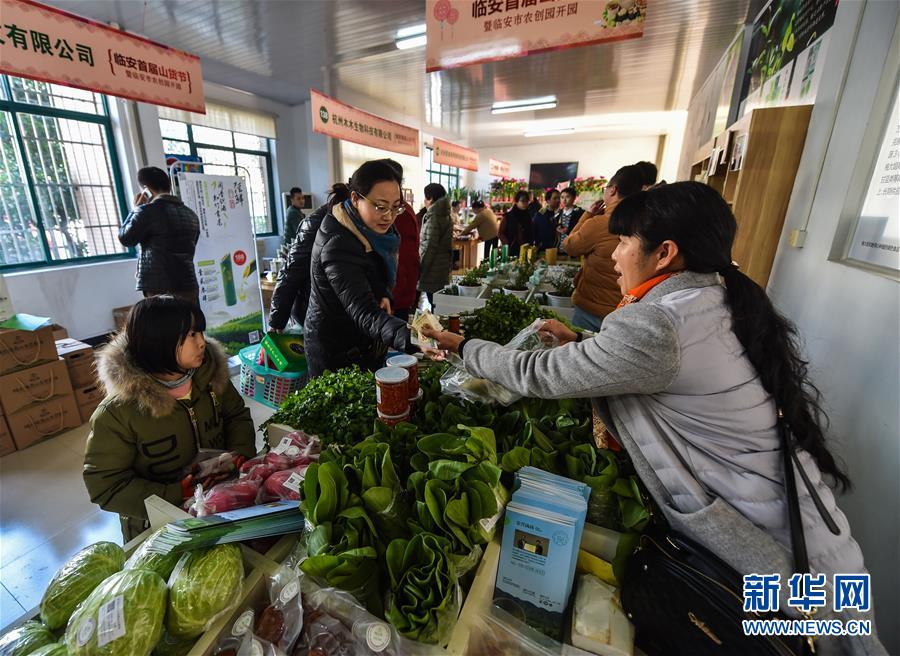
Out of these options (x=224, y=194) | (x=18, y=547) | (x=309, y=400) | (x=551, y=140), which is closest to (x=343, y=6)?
(x=224, y=194)

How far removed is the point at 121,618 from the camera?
2.06 feet

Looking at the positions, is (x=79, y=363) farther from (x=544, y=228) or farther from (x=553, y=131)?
(x=553, y=131)

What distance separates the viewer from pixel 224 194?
4.05m

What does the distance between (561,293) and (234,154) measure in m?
6.83

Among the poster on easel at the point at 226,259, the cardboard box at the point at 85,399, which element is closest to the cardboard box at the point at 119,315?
the poster on easel at the point at 226,259

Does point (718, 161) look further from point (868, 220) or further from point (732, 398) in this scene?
point (732, 398)

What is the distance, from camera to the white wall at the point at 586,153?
12.7m

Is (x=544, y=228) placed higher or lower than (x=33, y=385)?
higher

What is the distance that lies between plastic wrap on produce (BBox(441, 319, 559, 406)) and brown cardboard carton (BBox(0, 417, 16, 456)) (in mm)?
3218

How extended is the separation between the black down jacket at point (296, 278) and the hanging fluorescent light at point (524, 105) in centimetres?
686

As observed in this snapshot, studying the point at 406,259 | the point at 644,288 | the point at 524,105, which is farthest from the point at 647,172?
the point at 524,105

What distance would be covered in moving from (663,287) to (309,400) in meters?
1.04

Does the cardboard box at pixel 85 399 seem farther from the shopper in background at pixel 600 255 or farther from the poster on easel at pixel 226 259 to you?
the shopper in background at pixel 600 255

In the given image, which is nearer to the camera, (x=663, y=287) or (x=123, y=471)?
(x=663, y=287)
